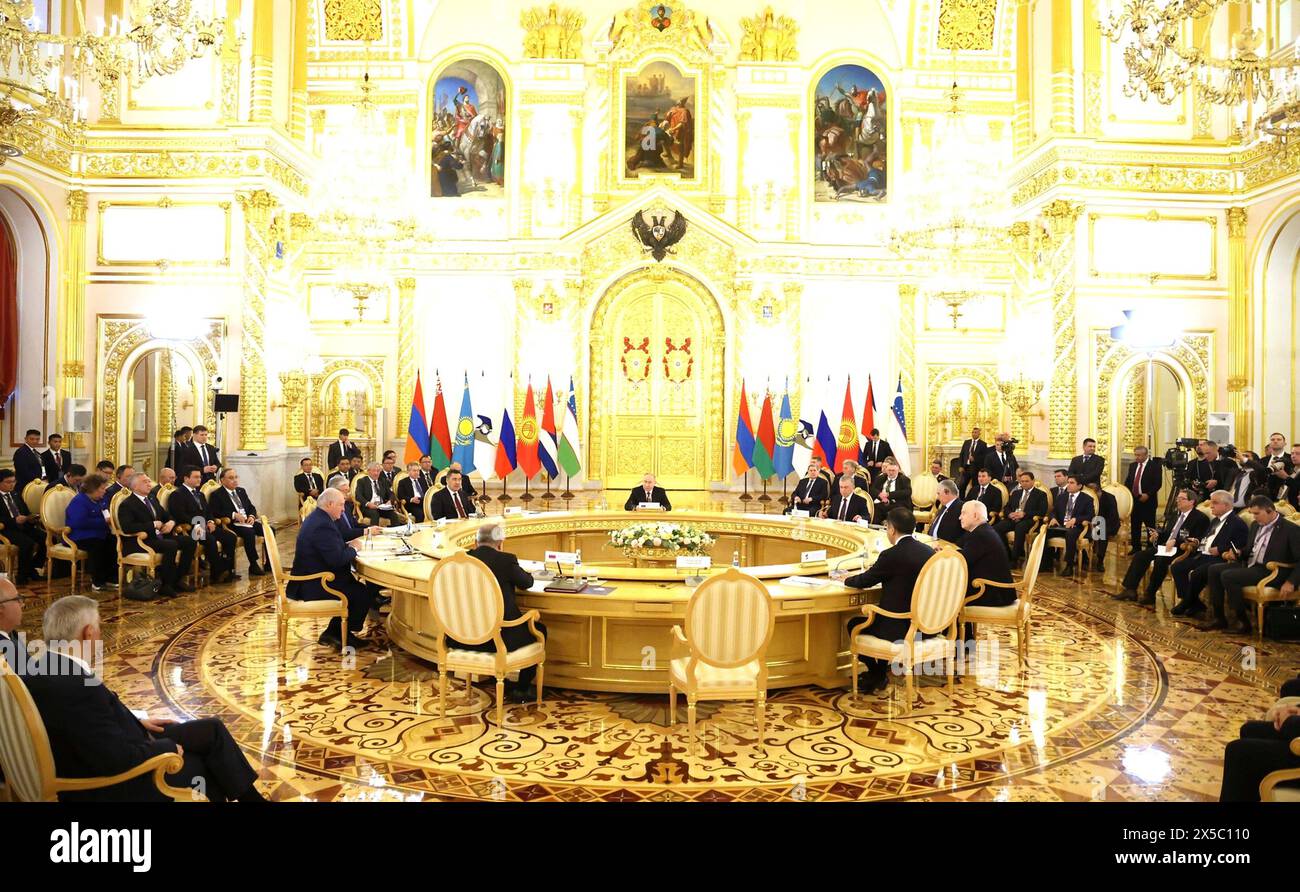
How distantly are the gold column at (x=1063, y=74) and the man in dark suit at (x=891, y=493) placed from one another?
244 inches

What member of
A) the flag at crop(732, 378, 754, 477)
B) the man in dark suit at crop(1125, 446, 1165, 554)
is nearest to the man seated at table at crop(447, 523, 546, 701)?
the man in dark suit at crop(1125, 446, 1165, 554)

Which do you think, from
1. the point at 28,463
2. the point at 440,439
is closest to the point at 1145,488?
the point at 440,439

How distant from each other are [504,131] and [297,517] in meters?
9.00

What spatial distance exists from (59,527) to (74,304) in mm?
5678

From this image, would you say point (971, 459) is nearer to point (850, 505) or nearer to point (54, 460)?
point (850, 505)

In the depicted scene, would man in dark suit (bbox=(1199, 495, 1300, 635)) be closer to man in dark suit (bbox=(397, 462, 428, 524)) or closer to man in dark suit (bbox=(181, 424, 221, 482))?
man in dark suit (bbox=(397, 462, 428, 524))

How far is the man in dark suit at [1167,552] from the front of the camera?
866 centimetres

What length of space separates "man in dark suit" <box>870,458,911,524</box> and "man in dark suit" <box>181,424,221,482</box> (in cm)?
863

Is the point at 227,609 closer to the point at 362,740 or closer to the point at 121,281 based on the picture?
the point at 362,740

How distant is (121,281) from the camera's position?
13578 millimetres

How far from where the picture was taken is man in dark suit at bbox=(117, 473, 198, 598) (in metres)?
8.83

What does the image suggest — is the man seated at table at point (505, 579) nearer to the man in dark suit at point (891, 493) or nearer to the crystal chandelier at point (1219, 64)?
the crystal chandelier at point (1219, 64)

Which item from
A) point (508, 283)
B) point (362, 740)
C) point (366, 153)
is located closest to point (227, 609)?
point (362, 740)

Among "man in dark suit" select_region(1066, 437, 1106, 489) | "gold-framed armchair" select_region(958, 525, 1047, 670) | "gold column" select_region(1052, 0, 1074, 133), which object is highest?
"gold column" select_region(1052, 0, 1074, 133)
